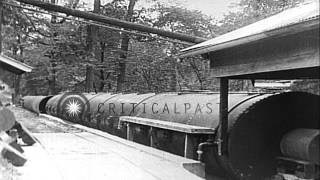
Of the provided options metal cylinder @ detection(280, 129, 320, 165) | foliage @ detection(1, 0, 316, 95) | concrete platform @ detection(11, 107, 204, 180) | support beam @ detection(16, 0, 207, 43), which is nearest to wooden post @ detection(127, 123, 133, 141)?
concrete platform @ detection(11, 107, 204, 180)

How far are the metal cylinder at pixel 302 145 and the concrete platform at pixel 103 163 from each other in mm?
1385

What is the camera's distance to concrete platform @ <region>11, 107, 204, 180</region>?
21.7 ft

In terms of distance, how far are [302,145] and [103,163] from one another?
3.53 meters

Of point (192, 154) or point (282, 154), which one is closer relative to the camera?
point (282, 154)

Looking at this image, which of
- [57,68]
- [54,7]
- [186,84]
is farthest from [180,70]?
[54,7]

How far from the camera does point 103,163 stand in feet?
25.1

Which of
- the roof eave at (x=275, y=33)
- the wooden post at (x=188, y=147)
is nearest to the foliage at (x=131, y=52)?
the wooden post at (x=188, y=147)

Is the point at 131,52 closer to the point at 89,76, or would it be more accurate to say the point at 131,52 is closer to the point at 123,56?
the point at 123,56

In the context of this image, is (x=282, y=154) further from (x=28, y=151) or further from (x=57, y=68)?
(x=57, y=68)

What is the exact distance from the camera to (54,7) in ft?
32.7

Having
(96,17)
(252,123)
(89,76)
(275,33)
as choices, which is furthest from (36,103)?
(275,33)

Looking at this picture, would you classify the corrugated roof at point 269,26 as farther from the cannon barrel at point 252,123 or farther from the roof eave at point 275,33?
the cannon barrel at point 252,123

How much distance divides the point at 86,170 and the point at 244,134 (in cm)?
236

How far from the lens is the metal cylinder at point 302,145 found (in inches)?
196
